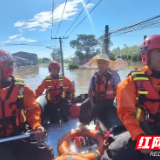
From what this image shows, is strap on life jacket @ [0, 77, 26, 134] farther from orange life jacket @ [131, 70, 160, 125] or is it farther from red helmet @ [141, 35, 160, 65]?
red helmet @ [141, 35, 160, 65]

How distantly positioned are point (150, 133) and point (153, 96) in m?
0.34

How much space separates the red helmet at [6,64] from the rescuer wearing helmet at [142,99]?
119cm

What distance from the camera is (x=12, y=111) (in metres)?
1.68

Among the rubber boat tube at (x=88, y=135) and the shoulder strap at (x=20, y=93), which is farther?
the rubber boat tube at (x=88, y=135)

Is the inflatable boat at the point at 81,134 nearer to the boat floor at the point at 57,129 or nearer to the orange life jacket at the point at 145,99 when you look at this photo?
the boat floor at the point at 57,129

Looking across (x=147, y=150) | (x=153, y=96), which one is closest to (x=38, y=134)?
(x=147, y=150)

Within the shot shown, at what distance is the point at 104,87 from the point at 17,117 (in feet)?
5.43

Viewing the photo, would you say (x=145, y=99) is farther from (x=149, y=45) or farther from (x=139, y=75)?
(x=149, y=45)

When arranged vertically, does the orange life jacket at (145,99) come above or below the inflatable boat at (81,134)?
above

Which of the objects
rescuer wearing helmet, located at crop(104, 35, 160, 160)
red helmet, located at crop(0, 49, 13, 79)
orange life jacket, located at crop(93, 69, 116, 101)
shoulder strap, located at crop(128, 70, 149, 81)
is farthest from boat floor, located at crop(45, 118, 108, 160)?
shoulder strap, located at crop(128, 70, 149, 81)

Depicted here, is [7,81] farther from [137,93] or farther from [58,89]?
[58,89]

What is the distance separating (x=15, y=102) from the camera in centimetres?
169

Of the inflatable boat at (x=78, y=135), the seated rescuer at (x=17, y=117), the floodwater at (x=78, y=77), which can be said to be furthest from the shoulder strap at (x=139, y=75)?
the floodwater at (x=78, y=77)

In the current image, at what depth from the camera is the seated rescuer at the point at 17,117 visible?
5.06 ft
